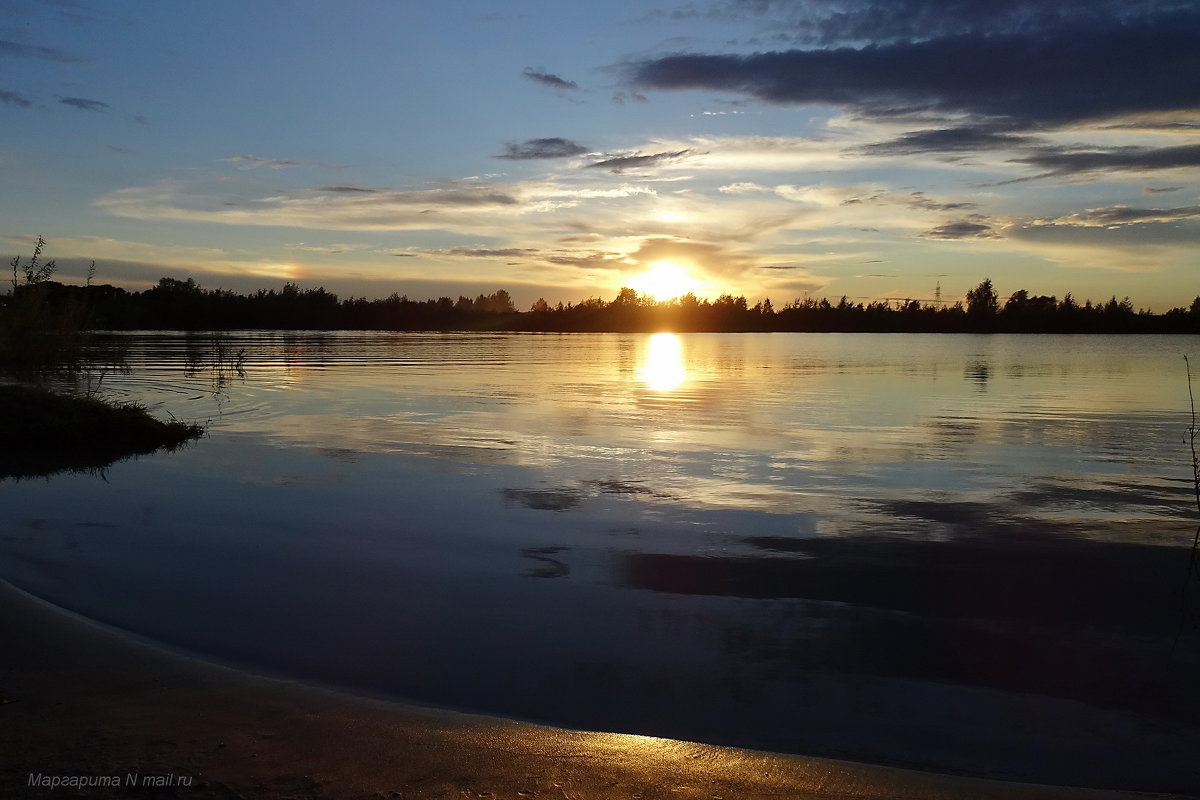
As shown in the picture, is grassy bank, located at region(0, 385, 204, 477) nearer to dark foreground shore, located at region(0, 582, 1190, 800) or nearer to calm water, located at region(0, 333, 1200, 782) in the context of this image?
calm water, located at region(0, 333, 1200, 782)

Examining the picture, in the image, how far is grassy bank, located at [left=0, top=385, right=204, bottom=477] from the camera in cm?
1750

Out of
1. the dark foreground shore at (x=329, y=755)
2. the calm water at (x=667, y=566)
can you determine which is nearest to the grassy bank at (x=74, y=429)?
the calm water at (x=667, y=566)

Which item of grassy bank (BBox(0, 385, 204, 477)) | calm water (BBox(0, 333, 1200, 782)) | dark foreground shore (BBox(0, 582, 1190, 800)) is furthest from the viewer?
grassy bank (BBox(0, 385, 204, 477))

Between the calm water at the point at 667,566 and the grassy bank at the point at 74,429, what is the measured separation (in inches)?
54.4

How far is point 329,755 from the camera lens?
16.1ft

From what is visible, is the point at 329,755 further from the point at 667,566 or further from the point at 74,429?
the point at 74,429

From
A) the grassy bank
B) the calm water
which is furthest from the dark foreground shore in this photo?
the grassy bank

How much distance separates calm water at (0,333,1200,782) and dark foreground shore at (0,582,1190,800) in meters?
0.54

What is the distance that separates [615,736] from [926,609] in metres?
4.09

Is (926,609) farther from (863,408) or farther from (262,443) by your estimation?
(863,408)

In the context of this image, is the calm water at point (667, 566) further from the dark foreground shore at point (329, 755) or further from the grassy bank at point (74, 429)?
the grassy bank at point (74, 429)

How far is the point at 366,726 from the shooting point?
17.7ft

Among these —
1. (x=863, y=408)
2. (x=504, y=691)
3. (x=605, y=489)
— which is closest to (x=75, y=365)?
(x=605, y=489)

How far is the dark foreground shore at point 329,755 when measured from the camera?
4.48m
